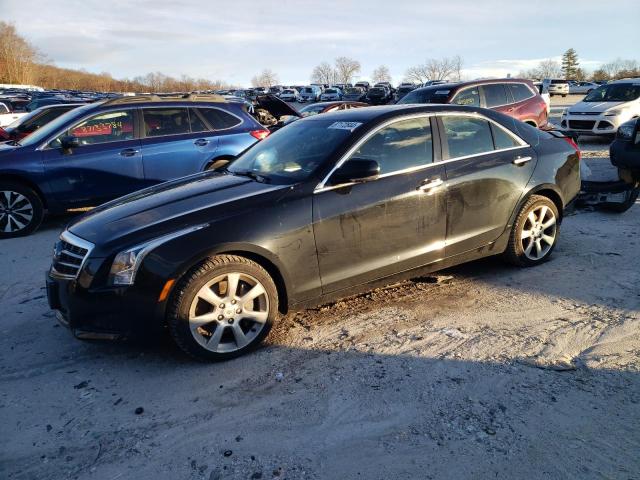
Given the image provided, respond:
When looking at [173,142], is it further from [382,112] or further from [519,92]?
[519,92]

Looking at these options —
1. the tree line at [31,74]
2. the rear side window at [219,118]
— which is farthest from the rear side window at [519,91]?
the tree line at [31,74]

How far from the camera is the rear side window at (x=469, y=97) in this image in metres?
10.6

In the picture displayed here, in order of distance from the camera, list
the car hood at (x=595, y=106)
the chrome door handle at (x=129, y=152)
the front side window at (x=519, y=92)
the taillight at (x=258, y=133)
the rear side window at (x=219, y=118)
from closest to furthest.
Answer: the chrome door handle at (x=129, y=152)
the rear side window at (x=219, y=118)
the taillight at (x=258, y=133)
the front side window at (x=519, y=92)
the car hood at (x=595, y=106)

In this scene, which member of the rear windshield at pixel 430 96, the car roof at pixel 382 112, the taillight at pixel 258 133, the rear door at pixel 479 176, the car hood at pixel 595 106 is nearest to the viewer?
→ the car roof at pixel 382 112

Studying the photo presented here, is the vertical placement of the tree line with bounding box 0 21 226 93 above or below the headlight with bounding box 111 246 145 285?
above

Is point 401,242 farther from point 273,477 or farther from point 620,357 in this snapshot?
point 273,477

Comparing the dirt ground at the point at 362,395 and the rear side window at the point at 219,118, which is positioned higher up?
the rear side window at the point at 219,118

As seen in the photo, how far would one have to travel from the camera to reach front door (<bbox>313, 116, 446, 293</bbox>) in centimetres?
363

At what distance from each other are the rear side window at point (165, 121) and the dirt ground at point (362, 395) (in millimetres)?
3656

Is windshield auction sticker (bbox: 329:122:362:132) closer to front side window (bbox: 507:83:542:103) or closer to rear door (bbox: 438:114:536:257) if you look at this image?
rear door (bbox: 438:114:536:257)

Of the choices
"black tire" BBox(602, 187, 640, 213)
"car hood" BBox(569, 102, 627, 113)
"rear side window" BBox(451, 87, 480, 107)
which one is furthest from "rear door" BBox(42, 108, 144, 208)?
"car hood" BBox(569, 102, 627, 113)

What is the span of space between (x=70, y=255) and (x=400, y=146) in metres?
2.58

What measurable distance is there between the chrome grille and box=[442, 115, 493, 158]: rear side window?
2.94 metres

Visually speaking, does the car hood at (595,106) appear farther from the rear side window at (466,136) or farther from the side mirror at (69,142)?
the side mirror at (69,142)
